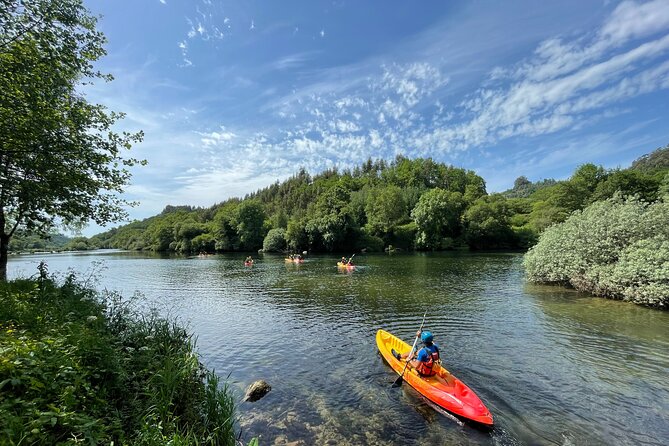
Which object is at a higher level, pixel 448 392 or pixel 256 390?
pixel 448 392

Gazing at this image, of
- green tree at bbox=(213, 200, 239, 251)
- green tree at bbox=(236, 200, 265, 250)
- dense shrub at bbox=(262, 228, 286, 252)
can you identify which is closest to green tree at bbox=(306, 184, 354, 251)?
dense shrub at bbox=(262, 228, 286, 252)

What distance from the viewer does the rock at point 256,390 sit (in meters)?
10.0

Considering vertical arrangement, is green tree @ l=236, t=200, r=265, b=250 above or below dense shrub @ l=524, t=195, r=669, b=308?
above

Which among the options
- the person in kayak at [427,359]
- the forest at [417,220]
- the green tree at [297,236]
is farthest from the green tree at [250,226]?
the person in kayak at [427,359]

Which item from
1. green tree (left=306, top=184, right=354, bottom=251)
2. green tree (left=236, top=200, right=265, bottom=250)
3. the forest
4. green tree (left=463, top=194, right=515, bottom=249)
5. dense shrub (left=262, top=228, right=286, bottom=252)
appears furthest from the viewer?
green tree (left=236, top=200, right=265, bottom=250)

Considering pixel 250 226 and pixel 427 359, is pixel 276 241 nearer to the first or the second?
pixel 250 226

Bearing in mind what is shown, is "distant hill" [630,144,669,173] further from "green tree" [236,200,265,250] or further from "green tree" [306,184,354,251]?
"green tree" [236,200,265,250]

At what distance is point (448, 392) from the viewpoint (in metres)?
9.24

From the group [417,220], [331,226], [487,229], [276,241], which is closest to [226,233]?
[276,241]

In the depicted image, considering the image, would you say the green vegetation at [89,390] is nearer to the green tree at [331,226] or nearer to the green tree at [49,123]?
the green tree at [49,123]

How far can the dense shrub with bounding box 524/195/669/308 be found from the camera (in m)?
17.5

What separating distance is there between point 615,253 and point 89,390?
25.6 meters

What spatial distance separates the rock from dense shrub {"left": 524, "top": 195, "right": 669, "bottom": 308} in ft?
63.7

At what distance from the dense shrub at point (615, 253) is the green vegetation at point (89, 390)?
21.1 metres
